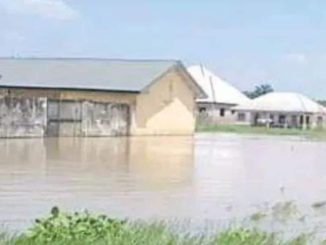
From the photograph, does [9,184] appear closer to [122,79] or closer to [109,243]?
[109,243]

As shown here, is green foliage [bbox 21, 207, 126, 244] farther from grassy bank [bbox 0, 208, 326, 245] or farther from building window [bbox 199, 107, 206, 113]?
building window [bbox 199, 107, 206, 113]

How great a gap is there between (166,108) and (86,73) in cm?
527

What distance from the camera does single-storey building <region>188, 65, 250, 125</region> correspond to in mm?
88938

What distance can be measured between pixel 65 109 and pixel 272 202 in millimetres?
30200

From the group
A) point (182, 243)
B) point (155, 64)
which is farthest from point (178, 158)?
point (155, 64)

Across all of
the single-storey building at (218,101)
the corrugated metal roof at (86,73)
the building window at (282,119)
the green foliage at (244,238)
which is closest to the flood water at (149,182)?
the green foliage at (244,238)

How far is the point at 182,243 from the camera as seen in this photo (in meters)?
9.14

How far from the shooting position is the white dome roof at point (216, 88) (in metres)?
92.9

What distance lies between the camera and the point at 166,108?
189ft

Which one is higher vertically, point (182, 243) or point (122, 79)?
point (122, 79)

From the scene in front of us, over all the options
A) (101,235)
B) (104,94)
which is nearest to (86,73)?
(104,94)

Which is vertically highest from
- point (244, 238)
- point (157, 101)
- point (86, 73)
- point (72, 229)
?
point (86, 73)

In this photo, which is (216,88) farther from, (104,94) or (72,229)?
(72,229)

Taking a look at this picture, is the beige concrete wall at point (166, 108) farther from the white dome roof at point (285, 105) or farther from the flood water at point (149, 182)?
the white dome roof at point (285, 105)
